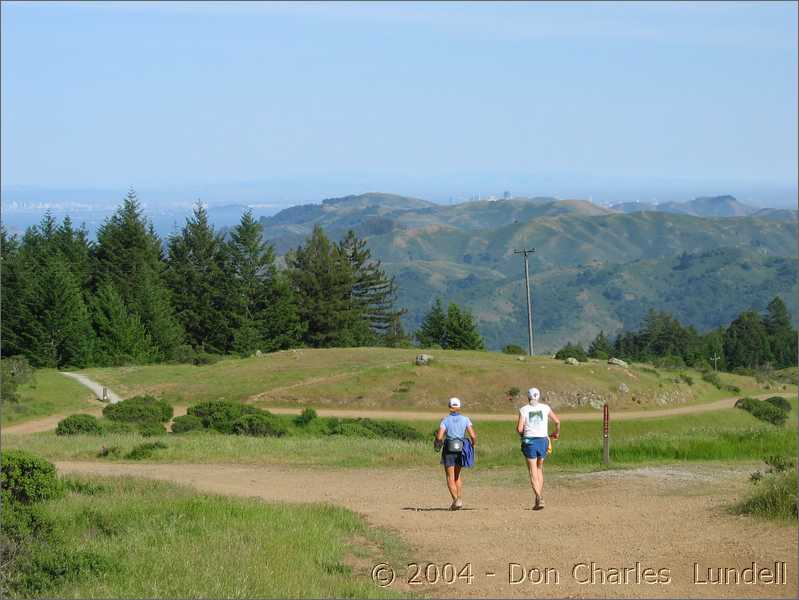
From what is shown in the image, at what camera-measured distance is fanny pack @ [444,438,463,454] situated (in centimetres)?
1447

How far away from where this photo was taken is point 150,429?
31281 mm

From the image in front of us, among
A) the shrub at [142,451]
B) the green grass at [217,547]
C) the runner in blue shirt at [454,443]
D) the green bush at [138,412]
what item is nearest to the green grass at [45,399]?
the green bush at [138,412]

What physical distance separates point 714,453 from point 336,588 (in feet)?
49.7

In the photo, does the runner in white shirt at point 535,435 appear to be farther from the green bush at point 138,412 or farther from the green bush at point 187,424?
the green bush at point 138,412

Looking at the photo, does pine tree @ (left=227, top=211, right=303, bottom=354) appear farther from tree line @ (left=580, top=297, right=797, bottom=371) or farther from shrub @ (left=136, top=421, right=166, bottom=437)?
shrub @ (left=136, top=421, right=166, bottom=437)

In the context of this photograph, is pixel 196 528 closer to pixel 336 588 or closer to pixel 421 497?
pixel 336 588

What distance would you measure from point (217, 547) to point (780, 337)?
343 feet

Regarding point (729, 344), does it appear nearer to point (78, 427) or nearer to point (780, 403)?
point (780, 403)

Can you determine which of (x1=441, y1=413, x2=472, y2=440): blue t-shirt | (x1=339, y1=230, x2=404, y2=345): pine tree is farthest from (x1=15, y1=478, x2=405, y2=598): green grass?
(x1=339, y1=230, x2=404, y2=345): pine tree

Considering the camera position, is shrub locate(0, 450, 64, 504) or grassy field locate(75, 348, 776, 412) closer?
shrub locate(0, 450, 64, 504)

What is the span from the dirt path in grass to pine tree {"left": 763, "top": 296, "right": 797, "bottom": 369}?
271ft

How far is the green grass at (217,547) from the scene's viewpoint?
10.0 meters

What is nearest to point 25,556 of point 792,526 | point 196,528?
point 196,528

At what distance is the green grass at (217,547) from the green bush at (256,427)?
15.1m
